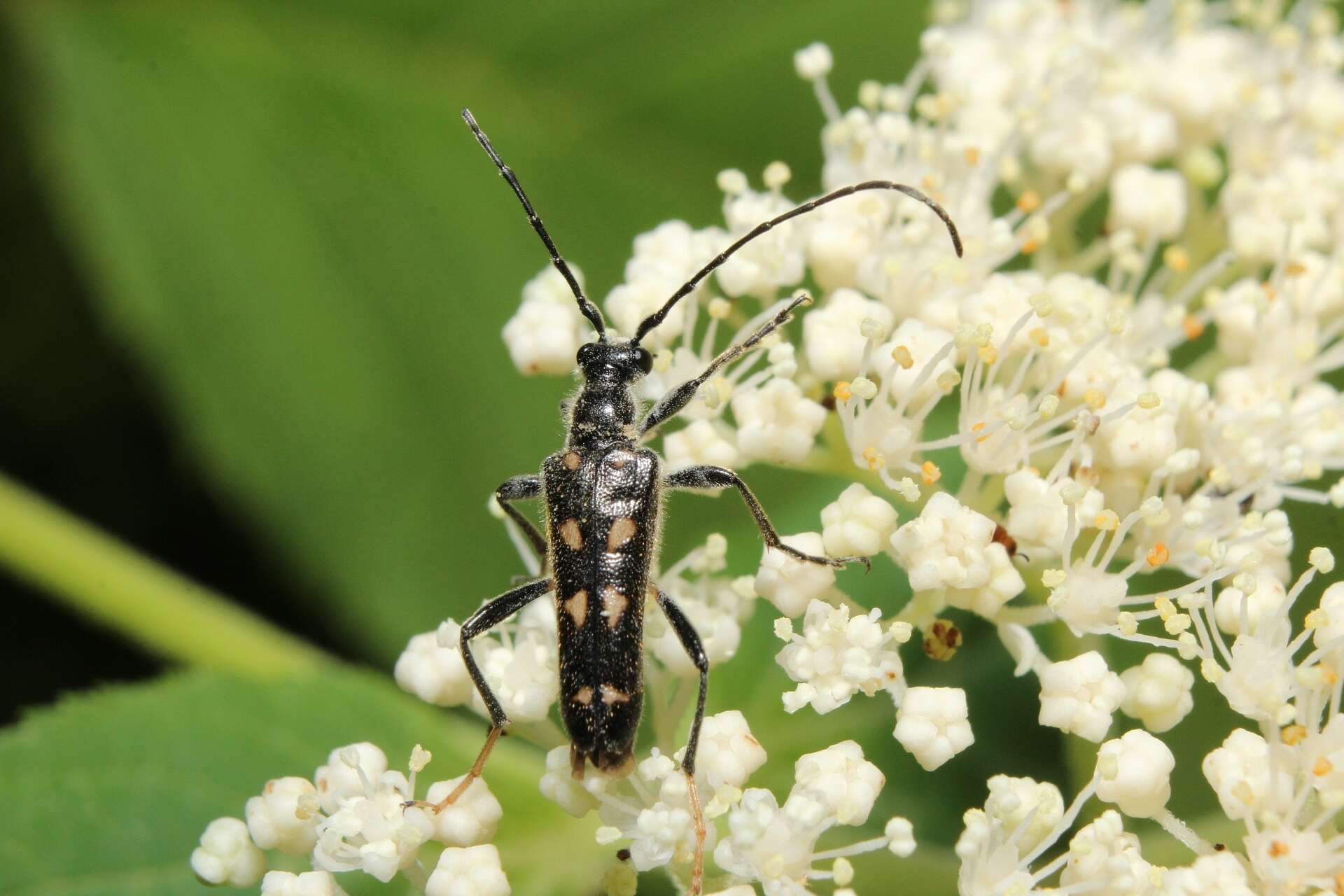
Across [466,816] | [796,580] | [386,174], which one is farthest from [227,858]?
[386,174]

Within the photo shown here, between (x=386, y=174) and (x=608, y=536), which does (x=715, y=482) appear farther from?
(x=386, y=174)

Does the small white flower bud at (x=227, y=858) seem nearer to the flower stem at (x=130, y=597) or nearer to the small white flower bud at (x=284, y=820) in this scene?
the small white flower bud at (x=284, y=820)

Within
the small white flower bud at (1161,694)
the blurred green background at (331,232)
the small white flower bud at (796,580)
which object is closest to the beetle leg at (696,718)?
the small white flower bud at (796,580)

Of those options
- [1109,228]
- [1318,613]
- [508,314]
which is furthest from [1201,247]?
[508,314]

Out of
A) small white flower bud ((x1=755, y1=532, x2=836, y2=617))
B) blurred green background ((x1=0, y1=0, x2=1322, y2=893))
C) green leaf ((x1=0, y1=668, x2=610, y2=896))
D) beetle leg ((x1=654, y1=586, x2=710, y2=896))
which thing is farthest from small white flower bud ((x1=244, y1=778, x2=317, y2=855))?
blurred green background ((x1=0, y1=0, x2=1322, y2=893))

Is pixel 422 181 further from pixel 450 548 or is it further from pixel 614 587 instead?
pixel 614 587
